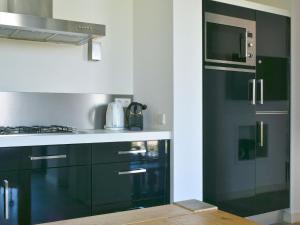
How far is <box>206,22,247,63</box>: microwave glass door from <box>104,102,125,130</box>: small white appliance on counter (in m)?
0.87

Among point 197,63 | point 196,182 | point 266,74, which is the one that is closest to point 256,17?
point 266,74

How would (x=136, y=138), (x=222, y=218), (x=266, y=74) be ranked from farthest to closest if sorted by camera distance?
(x=266, y=74) → (x=136, y=138) → (x=222, y=218)

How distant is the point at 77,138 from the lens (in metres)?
2.39

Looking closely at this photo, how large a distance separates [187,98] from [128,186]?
821mm

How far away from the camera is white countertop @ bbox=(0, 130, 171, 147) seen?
2.20 metres

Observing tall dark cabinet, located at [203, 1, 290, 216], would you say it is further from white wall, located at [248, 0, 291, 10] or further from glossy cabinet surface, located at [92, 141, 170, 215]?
glossy cabinet surface, located at [92, 141, 170, 215]

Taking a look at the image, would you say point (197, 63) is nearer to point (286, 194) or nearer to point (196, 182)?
point (196, 182)

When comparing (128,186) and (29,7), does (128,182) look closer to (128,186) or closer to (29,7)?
(128,186)

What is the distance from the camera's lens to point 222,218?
114 cm

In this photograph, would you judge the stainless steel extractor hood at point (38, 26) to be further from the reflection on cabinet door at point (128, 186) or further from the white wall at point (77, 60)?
the reflection on cabinet door at point (128, 186)

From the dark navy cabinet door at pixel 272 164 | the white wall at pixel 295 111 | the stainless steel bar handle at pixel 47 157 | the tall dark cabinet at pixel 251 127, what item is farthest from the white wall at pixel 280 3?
the stainless steel bar handle at pixel 47 157

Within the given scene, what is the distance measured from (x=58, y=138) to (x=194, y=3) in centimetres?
151

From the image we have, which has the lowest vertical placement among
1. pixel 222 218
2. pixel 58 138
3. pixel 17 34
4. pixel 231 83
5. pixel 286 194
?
pixel 286 194

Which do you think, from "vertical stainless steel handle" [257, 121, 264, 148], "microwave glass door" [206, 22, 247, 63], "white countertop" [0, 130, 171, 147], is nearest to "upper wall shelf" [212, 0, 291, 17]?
"microwave glass door" [206, 22, 247, 63]
